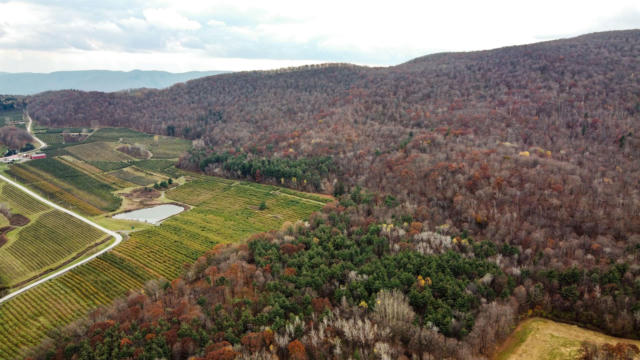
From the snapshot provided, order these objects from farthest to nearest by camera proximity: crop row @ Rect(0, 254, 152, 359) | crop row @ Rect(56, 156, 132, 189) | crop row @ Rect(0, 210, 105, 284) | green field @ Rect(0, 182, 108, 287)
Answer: crop row @ Rect(56, 156, 132, 189) → crop row @ Rect(0, 210, 105, 284) → green field @ Rect(0, 182, 108, 287) → crop row @ Rect(0, 254, 152, 359)

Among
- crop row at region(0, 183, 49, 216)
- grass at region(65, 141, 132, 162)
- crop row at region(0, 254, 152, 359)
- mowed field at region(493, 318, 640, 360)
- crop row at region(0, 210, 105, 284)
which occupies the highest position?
grass at region(65, 141, 132, 162)

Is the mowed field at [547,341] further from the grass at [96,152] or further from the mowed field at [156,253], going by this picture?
the grass at [96,152]

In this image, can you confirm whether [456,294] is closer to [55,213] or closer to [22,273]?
[22,273]

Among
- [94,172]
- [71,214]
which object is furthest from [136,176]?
[71,214]

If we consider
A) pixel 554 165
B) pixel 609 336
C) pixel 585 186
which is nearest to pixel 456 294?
pixel 609 336

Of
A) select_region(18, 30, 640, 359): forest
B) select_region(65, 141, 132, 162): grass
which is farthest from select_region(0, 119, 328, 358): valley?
select_region(18, 30, 640, 359): forest

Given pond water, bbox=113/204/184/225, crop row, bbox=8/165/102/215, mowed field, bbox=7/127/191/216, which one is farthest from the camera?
mowed field, bbox=7/127/191/216

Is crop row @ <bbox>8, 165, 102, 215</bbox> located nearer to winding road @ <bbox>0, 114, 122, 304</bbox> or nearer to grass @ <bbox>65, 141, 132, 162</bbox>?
winding road @ <bbox>0, 114, 122, 304</bbox>
